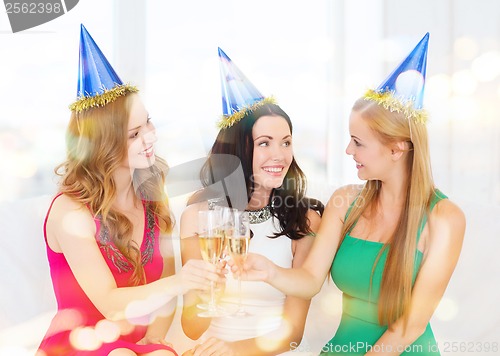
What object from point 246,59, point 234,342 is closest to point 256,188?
point 234,342

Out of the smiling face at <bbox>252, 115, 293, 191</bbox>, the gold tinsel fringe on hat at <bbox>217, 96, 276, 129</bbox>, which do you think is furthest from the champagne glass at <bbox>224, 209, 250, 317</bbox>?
the gold tinsel fringe on hat at <bbox>217, 96, 276, 129</bbox>

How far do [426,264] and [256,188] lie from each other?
479mm

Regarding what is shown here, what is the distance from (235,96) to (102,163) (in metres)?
0.39

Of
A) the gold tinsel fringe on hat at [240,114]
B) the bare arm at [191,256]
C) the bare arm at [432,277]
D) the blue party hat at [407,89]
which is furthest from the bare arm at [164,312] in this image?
the blue party hat at [407,89]

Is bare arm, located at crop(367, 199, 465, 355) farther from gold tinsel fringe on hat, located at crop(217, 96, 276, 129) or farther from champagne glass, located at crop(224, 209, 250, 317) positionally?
gold tinsel fringe on hat, located at crop(217, 96, 276, 129)

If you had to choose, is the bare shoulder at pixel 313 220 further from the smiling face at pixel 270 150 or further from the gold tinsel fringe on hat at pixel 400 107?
the gold tinsel fringe on hat at pixel 400 107

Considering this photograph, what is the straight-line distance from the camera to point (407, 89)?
1.45 metres

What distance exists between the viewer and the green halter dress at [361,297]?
1430 mm

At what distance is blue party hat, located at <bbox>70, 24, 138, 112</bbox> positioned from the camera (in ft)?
4.85

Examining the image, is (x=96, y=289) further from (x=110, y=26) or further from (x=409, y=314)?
(x=110, y=26)

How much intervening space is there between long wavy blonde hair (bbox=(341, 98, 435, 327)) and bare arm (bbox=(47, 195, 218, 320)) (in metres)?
0.43

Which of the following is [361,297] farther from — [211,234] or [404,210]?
[211,234]

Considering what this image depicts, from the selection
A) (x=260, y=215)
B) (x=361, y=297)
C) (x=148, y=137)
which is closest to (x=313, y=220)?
(x=260, y=215)

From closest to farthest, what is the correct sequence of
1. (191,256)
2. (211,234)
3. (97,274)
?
(211,234), (97,274), (191,256)
